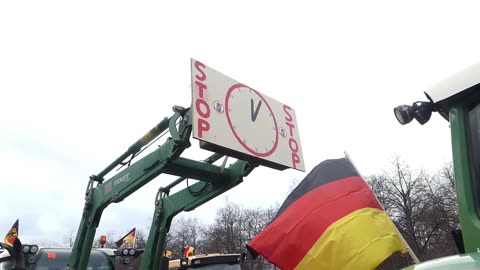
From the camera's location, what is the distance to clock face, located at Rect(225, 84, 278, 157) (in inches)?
208

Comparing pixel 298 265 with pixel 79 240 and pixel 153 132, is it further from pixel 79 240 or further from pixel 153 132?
pixel 79 240

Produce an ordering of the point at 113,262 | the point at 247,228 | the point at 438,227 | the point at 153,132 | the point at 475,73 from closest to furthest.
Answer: the point at 475,73
the point at 153,132
the point at 113,262
the point at 438,227
the point at 247,228

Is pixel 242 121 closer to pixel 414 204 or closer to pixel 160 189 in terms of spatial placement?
pixel 160 189

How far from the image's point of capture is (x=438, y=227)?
36.7 meters

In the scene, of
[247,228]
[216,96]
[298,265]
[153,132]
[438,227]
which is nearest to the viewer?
[298,265]

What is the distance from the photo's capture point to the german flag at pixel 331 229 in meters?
2.87

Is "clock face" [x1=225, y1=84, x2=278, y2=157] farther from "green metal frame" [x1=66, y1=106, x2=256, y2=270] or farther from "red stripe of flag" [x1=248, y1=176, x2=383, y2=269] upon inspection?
"red stripe of flag" [x1=248, y1=176, x2=383, y2=269]

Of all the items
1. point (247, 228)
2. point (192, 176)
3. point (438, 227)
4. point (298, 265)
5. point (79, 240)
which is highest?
point (247, 228)

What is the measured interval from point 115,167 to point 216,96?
2187 mm

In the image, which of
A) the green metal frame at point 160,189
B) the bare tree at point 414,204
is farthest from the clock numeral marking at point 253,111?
the bare tree at point 414,204

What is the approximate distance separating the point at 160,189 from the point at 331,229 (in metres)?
4.35

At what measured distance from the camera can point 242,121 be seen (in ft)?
17.7

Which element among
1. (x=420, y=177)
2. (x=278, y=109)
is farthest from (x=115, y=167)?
(x=420, y=177)

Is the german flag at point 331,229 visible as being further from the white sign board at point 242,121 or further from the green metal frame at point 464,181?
Result: the white sign board at point 242,121
